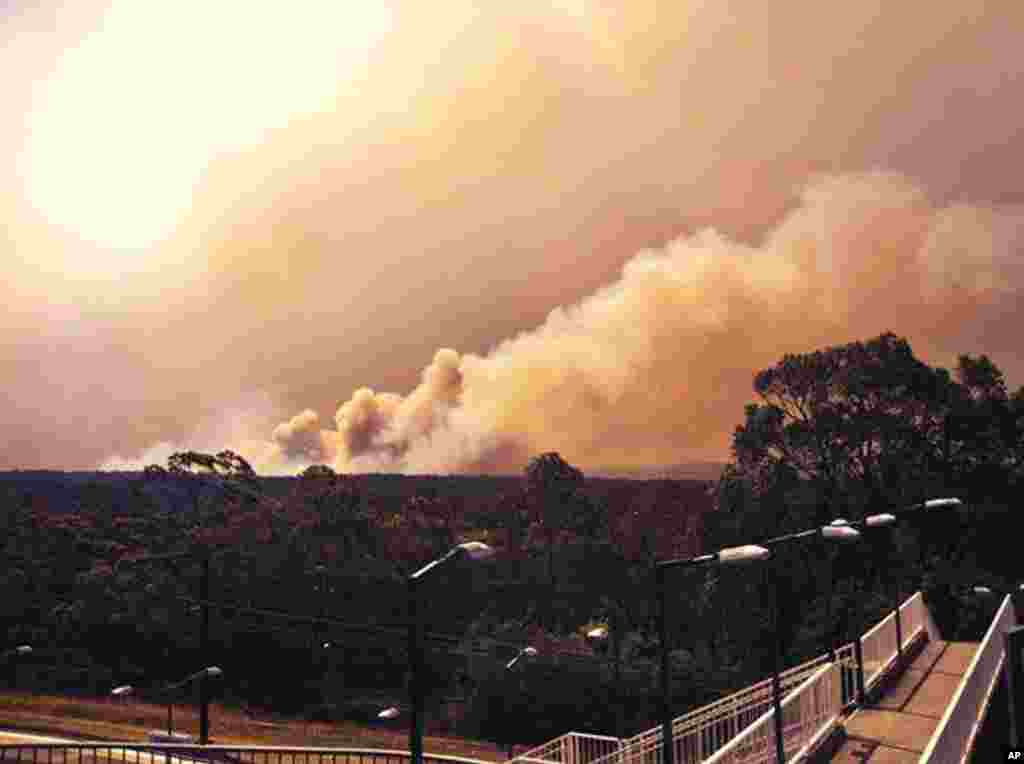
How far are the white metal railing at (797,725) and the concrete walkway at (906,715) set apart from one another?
522 millimetres

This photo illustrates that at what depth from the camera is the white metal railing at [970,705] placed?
45.9 feet

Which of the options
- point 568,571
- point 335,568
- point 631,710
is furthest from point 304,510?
point 631,710

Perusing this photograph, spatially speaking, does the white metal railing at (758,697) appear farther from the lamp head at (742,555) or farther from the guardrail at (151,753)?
the lamp head at (742,555)

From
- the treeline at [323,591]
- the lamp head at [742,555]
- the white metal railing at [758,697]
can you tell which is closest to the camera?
the lamp head at [742,555]

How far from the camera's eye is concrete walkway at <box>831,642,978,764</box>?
20281mm

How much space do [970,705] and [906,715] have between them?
5414 mm

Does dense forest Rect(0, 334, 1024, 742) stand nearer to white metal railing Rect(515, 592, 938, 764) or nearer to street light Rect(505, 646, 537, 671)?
street light Rect(505, 646, 537, 671)

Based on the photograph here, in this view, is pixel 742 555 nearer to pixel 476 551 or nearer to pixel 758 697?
pixel 476 551

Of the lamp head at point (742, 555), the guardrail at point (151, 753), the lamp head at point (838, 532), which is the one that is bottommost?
the guardrail at point (151, 753)

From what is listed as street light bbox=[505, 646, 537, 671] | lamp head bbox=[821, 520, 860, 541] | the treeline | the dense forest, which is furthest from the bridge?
the treeline

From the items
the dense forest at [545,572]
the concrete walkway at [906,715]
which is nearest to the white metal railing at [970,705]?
the concrete walkway at [906,715]

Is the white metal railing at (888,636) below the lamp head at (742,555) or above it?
below

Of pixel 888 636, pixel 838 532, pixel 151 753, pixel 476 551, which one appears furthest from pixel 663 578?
pixel 888 636

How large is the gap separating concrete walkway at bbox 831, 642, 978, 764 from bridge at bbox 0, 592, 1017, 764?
0.06 ft
